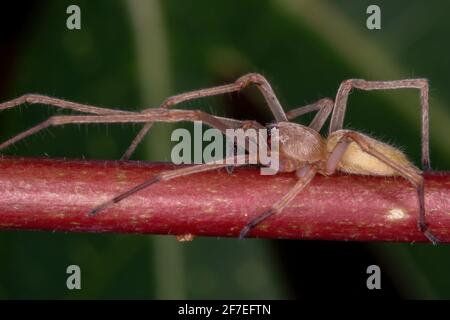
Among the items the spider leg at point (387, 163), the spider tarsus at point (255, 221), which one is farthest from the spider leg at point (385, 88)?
the spider tarsus at point (255, 221)

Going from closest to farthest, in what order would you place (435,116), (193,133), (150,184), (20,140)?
(150,184), (20,140), (435,116), (193,133)

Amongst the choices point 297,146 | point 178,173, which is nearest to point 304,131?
point 297,146

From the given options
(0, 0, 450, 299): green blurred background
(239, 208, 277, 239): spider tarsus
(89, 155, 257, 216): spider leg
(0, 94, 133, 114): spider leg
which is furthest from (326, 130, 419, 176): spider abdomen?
(0, 94, 133, 114): spider leg

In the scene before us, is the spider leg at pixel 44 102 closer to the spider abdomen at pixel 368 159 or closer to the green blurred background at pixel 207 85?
the green blurred background at pixel 207 85

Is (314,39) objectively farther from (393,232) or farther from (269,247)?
(393,232)

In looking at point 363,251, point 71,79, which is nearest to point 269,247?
point 363,251

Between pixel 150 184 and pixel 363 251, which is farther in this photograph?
pixel 363 251

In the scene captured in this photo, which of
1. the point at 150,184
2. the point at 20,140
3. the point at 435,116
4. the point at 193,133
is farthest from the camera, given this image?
the point at 193,133
